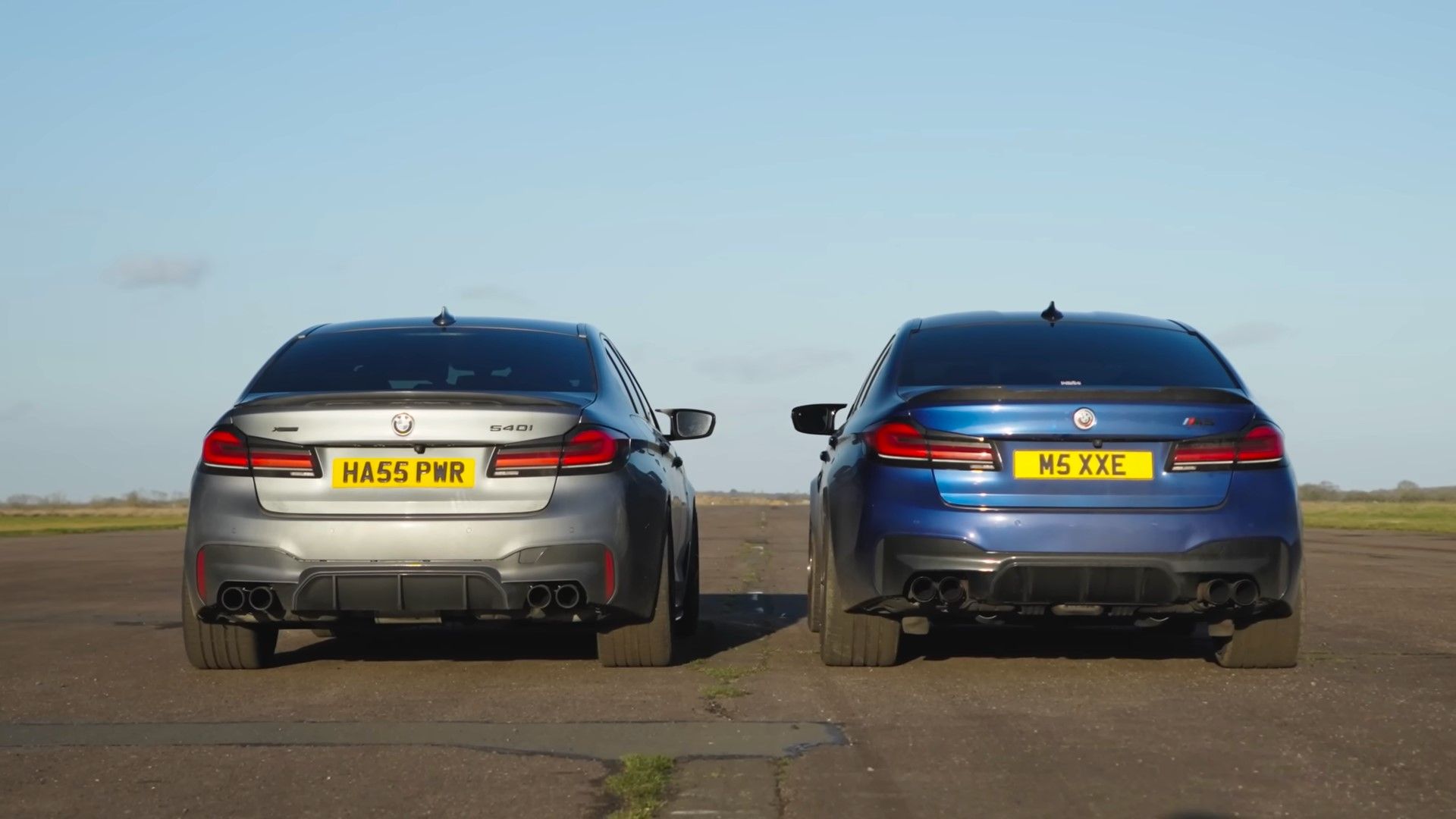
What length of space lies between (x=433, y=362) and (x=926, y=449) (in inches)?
93.2

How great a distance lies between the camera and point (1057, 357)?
8070 mm

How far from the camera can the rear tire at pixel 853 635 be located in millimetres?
7742

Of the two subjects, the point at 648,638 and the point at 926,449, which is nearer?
the point at 926,449

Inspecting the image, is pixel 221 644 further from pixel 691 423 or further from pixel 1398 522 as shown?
pixel 1398 522

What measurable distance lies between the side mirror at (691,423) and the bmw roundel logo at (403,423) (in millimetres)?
2889

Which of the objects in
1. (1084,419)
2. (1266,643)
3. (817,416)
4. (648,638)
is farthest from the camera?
(817,416)

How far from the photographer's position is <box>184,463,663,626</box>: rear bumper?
23.2 ft

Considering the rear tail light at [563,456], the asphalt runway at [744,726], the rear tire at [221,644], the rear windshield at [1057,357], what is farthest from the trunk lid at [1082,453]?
the rear tire at [221,644]

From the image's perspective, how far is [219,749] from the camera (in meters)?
5.71

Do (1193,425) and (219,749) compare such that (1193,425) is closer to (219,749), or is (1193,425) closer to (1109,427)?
(1109,427)

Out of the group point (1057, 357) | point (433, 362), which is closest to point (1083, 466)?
point (1057, 357)

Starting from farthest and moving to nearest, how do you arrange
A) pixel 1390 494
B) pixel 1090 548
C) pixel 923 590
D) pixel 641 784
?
pixel 1390 494, pixel 923 590, pixel 1090 548, pixel 641 784

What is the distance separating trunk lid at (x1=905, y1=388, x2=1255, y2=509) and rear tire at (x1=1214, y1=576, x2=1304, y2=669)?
84 cm

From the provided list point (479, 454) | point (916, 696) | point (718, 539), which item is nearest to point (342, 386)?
point (479, 454)
